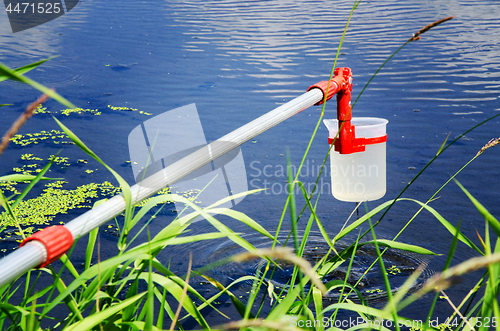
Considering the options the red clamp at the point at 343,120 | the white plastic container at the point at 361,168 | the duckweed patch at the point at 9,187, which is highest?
the red clamp at the point at 343,120

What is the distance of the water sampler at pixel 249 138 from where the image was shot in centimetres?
61

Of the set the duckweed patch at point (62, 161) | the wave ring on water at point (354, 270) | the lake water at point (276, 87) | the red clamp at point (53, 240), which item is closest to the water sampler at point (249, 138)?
the red clamp at point (53, 240)

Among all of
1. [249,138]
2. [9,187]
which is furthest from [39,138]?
[249,138]

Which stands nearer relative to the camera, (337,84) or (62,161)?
(337,84)

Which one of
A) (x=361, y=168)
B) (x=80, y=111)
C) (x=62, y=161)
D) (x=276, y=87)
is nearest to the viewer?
(x=361, y=168)

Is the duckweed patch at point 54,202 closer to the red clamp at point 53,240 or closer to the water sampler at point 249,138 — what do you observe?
the water sampler at point 249,138

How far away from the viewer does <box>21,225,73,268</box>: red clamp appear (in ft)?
2.02

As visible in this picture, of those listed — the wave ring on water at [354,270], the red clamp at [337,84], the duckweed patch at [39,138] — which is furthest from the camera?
the duckweed patch at [39,138]

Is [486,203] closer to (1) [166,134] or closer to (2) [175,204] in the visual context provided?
(2) [175,204]

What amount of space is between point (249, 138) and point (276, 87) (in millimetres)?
2998

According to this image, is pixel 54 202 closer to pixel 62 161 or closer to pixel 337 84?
pixel 62 161

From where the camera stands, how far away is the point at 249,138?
3.36 feet

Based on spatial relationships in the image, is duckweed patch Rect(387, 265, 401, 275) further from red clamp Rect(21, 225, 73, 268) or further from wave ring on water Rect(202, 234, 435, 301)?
red clamp Rect(21, 225, 73, 268)

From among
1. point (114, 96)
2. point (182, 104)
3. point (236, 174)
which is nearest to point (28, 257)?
point (236, 174)
